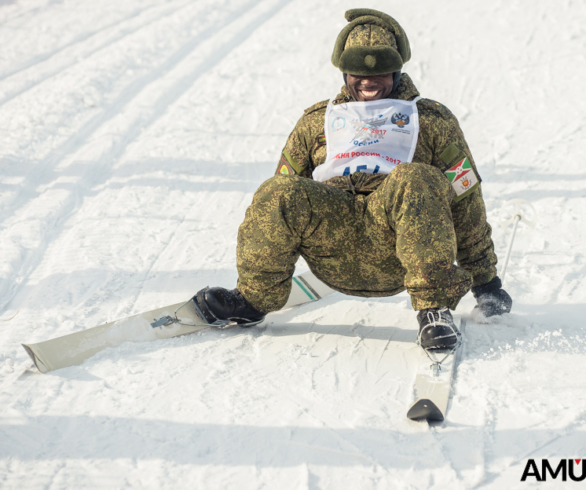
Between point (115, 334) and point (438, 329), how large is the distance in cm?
137

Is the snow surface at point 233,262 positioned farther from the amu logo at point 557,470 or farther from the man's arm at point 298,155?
the man's arm at point 298,155

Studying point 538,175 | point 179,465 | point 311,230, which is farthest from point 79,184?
point 538,175

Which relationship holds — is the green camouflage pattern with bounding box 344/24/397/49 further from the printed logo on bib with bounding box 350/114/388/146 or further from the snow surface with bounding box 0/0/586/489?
the snow surface with bounding box 0/0/586/489

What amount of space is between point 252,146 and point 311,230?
2966 mm

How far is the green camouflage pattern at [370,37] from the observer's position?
91.7 inches

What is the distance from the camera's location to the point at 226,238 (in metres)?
3.61

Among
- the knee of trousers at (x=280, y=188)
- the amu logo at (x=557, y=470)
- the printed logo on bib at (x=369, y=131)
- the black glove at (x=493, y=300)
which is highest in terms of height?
the printed logo on bib at (x=369, y=131)

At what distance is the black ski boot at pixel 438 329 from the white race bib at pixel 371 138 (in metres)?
0.60

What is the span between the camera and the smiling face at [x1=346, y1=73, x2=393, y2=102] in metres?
2.37

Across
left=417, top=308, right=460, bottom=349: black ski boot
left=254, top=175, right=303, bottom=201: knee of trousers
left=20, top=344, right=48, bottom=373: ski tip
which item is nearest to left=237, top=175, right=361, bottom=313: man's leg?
left=254, top=175, right=303, bottom=201: knee of trousers

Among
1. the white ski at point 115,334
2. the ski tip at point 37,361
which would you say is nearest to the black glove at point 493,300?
the white ski at point 115,334

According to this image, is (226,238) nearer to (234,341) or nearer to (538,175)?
(234,341)

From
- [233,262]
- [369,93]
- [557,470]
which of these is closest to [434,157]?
[369,93]

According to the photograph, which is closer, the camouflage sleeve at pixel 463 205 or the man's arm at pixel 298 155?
the camouflage sleeve at pixel 463 205
